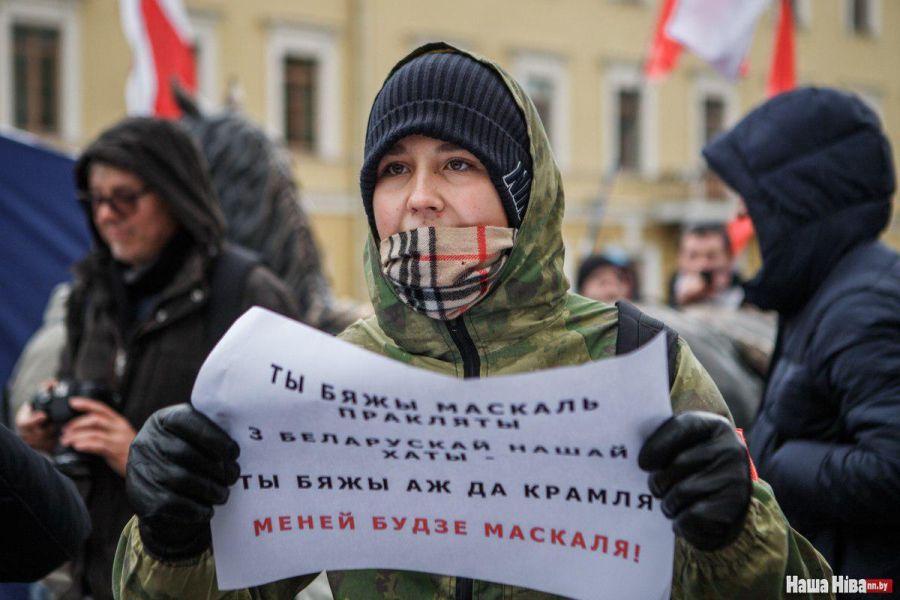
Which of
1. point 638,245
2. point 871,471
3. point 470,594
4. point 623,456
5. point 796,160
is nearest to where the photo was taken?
point 623,456

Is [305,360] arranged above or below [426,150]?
below

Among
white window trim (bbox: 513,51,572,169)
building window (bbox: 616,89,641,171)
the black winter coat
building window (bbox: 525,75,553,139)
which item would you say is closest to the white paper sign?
the black winter coat

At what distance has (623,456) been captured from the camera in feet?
4.35

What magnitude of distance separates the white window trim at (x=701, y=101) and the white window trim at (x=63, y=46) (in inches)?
556

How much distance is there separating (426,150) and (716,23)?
4.03 meters

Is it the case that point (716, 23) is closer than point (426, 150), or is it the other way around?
point (426, 150)

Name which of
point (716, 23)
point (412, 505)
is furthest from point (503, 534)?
point (716, 23)

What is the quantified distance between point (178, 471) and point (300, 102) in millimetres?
19546

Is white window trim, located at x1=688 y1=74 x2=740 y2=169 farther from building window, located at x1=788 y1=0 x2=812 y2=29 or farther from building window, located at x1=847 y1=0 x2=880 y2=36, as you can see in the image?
building window, located at x1=847 y1=0 x2=880 y2=36

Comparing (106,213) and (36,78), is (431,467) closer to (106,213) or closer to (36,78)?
(106,213)

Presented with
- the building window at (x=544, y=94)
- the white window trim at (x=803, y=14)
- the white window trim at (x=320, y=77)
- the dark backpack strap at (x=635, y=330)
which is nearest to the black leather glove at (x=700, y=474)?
the dark backpack strap at (x=635, y=330)

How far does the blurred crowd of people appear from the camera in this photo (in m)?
1.38

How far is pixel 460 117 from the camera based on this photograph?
1596mm

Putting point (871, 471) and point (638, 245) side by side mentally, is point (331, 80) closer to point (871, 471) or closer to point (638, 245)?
point (638, 245)
